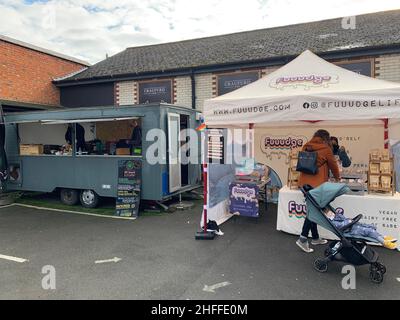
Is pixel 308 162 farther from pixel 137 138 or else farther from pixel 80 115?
pixel 80 115

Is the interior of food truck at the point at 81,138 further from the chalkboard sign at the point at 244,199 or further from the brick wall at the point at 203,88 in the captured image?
the brick wall at the point at 203,88

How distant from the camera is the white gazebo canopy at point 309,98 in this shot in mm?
4215

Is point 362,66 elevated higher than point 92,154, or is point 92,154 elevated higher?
point 362,66

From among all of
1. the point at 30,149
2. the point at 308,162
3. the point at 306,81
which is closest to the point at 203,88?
the point at 30,149

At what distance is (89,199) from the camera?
25.8 ft

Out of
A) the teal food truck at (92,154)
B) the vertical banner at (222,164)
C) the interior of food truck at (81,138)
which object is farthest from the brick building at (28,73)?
the vertical banner at (222,164)

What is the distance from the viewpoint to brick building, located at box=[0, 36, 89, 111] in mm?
11023

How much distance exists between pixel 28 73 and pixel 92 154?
6443 mm

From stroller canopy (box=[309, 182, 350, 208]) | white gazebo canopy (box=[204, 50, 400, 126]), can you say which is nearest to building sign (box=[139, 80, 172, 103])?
white gazebo canopy (box=[204, 50, 400, 126])

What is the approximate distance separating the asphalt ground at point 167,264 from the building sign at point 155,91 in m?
6.03

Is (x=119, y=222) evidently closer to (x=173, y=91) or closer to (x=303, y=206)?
(x=303, y=206)

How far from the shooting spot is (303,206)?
5367 millimetres
